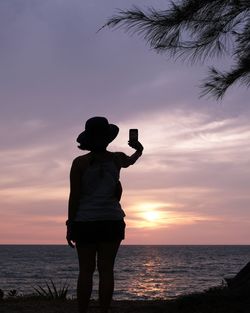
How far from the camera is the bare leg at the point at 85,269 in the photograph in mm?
4816

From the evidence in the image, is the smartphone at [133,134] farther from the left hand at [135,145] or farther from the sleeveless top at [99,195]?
the sleeveless top at [99,195]

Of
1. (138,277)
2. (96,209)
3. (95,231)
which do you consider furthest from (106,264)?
(138,277)

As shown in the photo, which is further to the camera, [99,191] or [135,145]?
[135,145]

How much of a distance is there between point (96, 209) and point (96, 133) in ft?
2.03

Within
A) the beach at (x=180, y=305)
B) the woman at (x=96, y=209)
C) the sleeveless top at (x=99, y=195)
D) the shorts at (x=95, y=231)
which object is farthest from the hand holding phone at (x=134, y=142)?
the beach at (x=180, y=305)

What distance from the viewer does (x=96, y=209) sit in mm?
4801

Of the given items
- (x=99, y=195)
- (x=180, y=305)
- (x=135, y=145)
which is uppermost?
(x=135, y=145)

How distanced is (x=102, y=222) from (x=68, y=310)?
115 inches

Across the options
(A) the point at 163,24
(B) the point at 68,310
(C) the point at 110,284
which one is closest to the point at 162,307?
(B) the point at 68,310

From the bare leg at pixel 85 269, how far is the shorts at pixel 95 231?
0.07 metres

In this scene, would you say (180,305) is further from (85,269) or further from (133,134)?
(133,134)

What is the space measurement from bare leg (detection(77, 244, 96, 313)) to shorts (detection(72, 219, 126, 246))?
0.07 metres

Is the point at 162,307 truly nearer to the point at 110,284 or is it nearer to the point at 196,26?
the point at 110,284

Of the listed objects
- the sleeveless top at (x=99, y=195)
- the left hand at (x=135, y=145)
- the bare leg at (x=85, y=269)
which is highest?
the left hand at (x=135, y=145)
